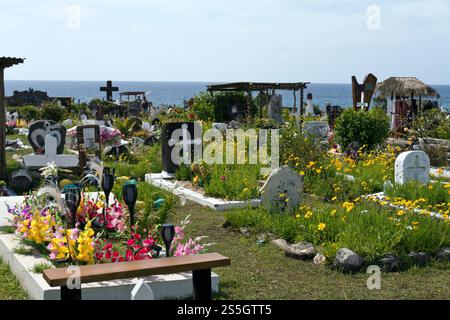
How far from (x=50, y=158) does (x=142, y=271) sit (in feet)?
30.6

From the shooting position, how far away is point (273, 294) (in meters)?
5.88

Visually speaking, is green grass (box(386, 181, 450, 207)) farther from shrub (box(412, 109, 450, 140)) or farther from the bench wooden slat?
shrub (box(412, 109, 450, 140))

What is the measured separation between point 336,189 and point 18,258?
5086 millimetres

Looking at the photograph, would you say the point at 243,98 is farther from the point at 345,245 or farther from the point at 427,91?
the point at 345,245

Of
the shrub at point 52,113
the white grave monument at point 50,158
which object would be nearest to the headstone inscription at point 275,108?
the shrub at point 52,113

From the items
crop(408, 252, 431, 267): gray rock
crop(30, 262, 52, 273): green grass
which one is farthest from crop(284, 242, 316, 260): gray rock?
crop(30, 262, 52, 273): green grass

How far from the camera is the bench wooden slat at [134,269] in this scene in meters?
4.71

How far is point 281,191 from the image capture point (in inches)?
350

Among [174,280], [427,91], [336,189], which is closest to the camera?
[174,280]

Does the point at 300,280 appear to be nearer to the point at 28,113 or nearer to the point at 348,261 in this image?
the point at 348,261

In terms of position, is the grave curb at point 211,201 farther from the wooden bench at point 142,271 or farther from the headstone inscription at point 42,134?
the wooden bench at point 142,271

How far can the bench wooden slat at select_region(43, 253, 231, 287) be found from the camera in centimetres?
471

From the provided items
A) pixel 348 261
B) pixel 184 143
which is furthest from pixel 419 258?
pixel 184 143
